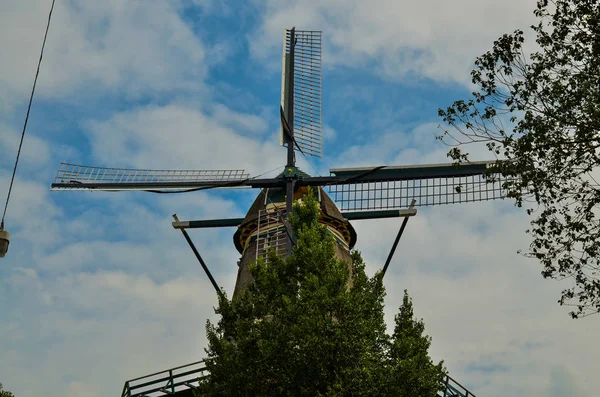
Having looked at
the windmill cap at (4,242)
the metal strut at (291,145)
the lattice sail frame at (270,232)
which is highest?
the metal strut at (291,145)

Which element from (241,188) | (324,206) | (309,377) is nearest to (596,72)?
(309,377)

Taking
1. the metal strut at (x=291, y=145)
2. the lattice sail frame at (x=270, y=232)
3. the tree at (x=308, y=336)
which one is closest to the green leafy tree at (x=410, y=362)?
the tree at (x=308, y=336)

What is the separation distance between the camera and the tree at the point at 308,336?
19.0 meters

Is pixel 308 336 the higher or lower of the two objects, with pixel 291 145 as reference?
lower

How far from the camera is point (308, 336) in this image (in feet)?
62.7

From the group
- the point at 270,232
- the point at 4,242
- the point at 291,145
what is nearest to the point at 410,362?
the point at 4,242

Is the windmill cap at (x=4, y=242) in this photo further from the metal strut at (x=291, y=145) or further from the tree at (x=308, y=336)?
the metal strut at (x=291, y=145)

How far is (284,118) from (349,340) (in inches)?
747

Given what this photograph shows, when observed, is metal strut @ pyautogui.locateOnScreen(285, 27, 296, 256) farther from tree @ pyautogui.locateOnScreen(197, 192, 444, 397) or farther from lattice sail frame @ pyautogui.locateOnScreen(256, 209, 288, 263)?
tree @ pyautogui.locateOnScreen(197, 192, 444, 397)

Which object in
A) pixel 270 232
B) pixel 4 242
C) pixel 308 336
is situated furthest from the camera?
pixel 270 232

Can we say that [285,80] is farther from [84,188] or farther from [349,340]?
[349,340]

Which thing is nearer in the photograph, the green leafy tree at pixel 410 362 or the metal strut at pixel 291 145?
the green leafy tree at pixel 410 362

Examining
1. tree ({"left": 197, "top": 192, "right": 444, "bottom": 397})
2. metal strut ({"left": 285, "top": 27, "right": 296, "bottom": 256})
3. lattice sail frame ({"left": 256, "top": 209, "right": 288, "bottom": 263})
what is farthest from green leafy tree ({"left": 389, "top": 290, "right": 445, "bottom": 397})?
lattice sail frame ({"left": 256, "top": 209, "right": 288, "bottom": 263})

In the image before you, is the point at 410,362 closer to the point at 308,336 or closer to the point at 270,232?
the point at 308,336
